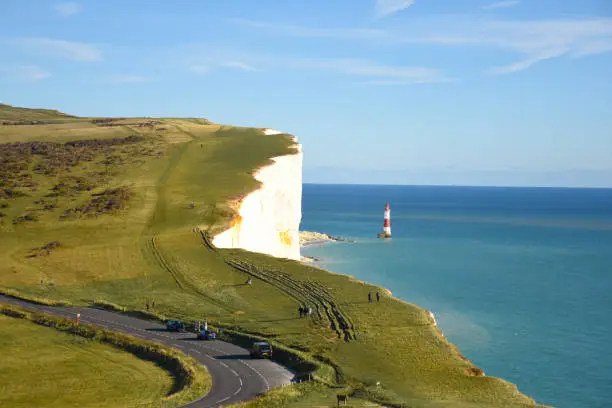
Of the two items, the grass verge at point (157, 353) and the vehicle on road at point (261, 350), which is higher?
the vehicle on road at point (261, 350)

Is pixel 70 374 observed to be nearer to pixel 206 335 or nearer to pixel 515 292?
pixel 206 335

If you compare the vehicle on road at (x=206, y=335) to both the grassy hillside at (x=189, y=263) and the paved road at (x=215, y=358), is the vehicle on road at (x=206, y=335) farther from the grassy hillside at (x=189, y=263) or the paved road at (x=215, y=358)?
the grassy hillside at (x=189, y=263)

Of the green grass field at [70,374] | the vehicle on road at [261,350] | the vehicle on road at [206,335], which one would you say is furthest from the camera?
the vehicle on road at [206,335]

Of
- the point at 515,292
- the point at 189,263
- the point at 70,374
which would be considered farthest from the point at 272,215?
the point at 70,374

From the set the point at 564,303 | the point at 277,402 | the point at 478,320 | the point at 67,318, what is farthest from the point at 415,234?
the point at 277,402

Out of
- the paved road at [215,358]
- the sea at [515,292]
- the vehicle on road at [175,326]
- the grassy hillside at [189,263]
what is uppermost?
the grassy hillside at [189,263]

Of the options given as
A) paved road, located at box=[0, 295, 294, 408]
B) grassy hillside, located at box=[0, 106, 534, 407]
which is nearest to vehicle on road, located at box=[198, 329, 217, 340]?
paved road, located at box=[0, 295, 294, 408]

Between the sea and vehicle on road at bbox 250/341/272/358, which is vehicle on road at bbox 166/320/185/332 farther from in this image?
the sea

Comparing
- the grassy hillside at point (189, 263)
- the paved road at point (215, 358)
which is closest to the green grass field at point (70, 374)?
the paved road at point (215, 358)
